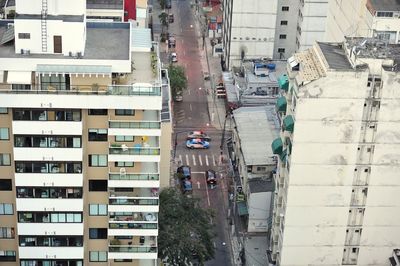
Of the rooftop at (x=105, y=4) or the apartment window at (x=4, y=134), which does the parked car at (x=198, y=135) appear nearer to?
the rooftop at (x=105, y=4)

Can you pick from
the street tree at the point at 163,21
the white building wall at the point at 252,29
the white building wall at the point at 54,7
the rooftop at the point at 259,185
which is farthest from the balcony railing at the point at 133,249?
the street tree at the point at 163,21

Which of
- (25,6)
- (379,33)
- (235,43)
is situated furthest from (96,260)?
(235,43)

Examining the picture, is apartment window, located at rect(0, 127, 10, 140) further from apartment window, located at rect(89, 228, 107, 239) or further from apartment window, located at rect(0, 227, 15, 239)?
apartment window, located at rect(89, 228, 107, 239)

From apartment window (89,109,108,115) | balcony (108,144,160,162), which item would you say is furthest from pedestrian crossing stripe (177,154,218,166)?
apartment window (89,109,108,115)

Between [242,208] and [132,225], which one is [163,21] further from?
[132,225]

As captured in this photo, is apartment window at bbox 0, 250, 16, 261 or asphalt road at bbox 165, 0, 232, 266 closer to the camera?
apartment window at bbox 0, 250, 16, 261

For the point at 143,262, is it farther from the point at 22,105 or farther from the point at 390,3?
the point at 390,3
